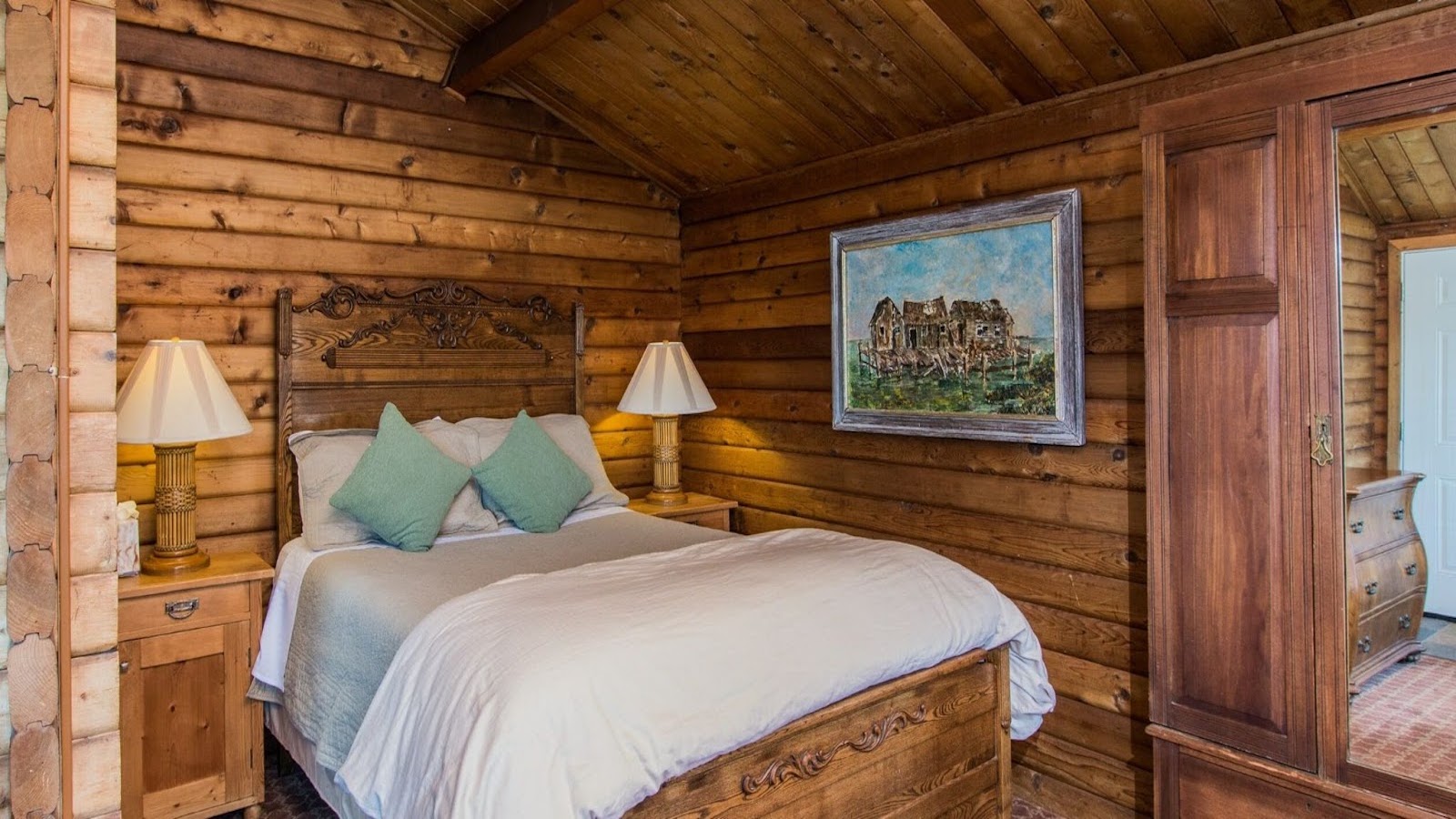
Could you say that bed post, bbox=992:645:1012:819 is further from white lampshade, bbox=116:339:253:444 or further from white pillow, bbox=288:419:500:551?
white lampshade, bbox=116:339:253:444

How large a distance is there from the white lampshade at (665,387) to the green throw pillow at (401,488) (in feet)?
3.49

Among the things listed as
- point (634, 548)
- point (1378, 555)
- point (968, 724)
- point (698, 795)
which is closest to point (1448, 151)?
point (1378, 555)

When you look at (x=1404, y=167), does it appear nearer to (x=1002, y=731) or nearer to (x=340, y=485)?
(x=1002, y=731)

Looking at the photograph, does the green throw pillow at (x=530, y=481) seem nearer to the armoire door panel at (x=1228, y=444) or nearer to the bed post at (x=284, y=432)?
the bed post at (x=284, y=432)

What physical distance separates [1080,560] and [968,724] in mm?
764

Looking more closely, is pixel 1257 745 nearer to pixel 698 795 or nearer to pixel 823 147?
pixel 698 795

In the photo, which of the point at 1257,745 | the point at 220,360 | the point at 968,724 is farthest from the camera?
the point at 220,360

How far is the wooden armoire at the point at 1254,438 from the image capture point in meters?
2.01

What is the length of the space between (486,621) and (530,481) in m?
1.43

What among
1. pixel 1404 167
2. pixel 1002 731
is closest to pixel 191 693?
pixel 1002 731

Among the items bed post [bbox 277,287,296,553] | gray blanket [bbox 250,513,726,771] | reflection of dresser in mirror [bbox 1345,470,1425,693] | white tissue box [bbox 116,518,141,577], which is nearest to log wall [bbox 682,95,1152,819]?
reflection of dresser in mirror [bbox 1345,470,1425,693]

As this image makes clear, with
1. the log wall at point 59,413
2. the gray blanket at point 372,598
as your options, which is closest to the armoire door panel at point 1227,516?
the gray blanket at point 372,598

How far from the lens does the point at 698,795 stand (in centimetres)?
187

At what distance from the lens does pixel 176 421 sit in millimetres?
2777
